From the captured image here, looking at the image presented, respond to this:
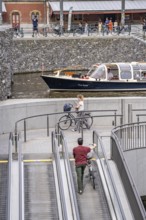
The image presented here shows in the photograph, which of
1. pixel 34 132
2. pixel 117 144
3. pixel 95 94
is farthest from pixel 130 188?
pixel 95 94

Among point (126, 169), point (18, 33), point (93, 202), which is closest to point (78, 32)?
point (18, 33)

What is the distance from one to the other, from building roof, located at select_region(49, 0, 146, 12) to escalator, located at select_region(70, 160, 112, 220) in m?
56.1

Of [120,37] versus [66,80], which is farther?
[120,37]

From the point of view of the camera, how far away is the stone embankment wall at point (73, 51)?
2511 inches

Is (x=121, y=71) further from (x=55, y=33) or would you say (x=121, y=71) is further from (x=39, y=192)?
(x=39, y=192)

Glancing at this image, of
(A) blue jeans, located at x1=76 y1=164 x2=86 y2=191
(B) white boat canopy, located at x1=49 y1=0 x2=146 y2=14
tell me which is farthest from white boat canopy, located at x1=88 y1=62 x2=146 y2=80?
(B) white boat canopy, located at x1=49 y1=0 x2=146 y2=14

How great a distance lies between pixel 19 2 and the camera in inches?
3135

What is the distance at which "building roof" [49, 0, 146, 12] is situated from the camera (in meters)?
79.2

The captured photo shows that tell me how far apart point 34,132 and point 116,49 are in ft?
121

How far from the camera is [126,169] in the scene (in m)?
22.8

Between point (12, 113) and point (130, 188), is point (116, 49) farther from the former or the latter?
point (130, 188)

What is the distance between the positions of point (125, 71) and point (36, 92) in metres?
6.11

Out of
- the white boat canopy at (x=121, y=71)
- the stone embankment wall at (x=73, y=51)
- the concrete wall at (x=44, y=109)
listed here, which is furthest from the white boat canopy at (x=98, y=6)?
the concrete wall at (x=44, y=109)

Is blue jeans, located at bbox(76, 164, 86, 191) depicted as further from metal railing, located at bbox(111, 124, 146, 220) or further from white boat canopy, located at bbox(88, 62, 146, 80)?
white boat canopy, located at bbox(88, 62, 146, 80)
